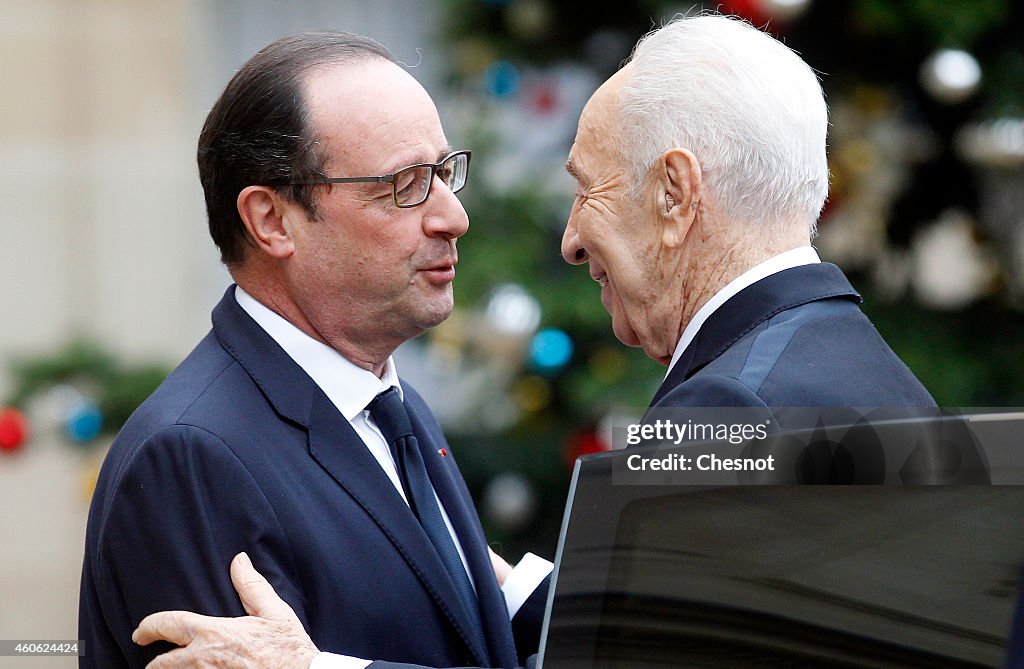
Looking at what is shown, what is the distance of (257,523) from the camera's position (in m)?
1.91

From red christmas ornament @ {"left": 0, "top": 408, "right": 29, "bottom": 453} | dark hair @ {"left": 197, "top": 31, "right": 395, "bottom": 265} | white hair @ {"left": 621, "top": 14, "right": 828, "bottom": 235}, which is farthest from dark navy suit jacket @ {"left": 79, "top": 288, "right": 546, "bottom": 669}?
red christmas ornament @ {"left": 0, "top": 408, "right": 29, "bottom": 453}

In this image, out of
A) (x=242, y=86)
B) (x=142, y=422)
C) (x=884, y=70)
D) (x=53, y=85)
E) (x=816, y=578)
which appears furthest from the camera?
(x=53, y=85)

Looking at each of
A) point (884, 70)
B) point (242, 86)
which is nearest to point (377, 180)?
point (242, 86)

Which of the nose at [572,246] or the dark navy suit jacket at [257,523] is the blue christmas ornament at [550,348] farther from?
the dark navy suit jacket at [257,523]

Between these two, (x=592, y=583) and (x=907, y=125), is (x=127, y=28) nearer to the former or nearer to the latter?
Result: (x=907, y=125)

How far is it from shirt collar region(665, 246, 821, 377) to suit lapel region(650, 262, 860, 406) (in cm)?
2

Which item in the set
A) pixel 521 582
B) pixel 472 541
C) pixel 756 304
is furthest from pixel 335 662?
pixel 756 304

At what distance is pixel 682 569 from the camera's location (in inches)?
51.3

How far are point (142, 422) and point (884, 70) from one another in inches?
151

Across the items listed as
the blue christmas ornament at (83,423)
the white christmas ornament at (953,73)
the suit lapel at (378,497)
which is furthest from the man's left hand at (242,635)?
the white christmas ornament at (953,73)

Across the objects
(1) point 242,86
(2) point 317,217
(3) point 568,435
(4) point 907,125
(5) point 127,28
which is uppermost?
(5) point 127,28

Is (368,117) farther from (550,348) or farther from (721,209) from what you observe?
(550,348)

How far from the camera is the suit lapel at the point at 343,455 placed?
2066 mm

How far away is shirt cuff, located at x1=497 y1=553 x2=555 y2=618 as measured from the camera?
2.48 metres
